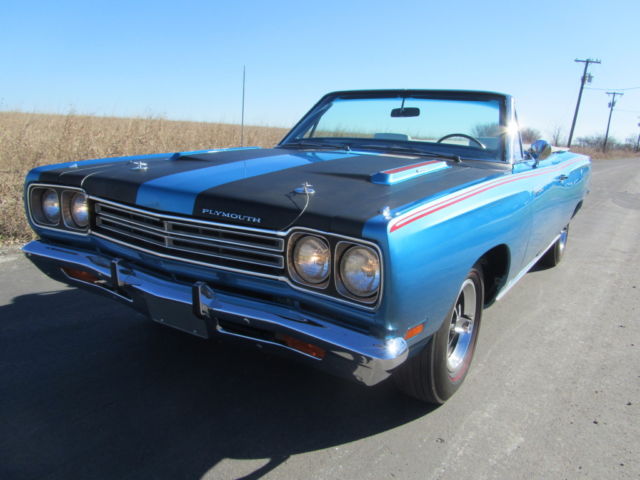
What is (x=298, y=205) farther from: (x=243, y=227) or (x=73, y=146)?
(x=73, y=146)

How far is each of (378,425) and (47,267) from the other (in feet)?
5.87

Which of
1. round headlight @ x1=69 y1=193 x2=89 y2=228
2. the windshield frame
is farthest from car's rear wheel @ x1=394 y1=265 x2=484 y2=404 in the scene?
round headlight @ x1=69 y1=193 x2=89 y2=228

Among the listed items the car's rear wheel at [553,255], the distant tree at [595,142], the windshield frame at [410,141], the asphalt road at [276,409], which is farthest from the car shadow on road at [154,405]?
the distant tree at [595,142]

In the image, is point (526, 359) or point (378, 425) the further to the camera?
point (526, 359)

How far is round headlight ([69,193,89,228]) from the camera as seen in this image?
247cm

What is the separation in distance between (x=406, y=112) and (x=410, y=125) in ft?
0.41

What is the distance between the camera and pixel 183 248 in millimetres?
2072

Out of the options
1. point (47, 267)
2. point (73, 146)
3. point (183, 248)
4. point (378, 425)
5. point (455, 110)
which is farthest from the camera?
point (73, 146)

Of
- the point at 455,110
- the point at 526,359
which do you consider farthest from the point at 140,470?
the point at 455,110

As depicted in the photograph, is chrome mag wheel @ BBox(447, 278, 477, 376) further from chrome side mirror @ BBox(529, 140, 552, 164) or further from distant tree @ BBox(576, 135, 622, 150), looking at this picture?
distant tree @ BBox(576, 135, 622, 150)

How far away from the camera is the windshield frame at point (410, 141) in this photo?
3141 millimetres

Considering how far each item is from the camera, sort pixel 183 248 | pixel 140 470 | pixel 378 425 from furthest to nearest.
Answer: pixel 378 425 < pixel 183 248 < pixel 140 470

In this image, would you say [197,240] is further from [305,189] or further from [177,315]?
Answer: [305,189]

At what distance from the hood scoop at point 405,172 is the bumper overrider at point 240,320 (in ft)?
2.42
